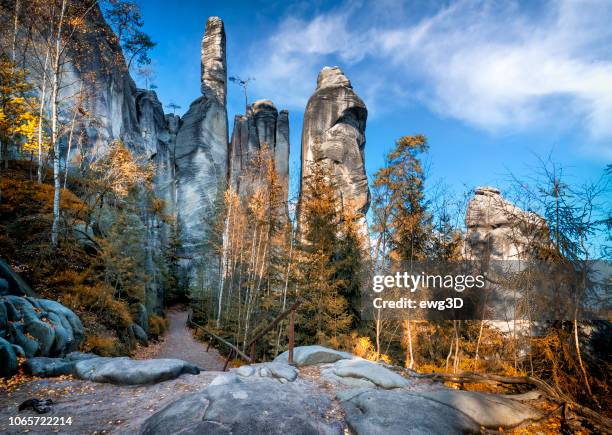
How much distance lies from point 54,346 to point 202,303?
64.2 feet

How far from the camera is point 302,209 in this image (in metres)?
15.8

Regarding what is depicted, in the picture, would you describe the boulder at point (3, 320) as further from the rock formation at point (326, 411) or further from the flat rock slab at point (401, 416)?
the flat rock slab at point (401, 416)

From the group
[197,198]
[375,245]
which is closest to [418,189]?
[375,245]

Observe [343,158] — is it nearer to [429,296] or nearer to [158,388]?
[429,296]

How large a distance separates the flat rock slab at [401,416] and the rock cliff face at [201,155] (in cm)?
2873

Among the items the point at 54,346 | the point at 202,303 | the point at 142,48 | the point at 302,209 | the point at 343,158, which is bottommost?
the point at 202,303

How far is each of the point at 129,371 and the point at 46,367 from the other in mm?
1471

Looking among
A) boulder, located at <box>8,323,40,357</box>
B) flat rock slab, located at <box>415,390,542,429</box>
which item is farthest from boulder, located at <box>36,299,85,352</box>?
flat rock slab, located at <box>415,390,542,429</box>

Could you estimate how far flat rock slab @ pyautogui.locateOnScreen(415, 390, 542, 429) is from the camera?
404 cm

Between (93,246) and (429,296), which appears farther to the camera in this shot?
(429,296)

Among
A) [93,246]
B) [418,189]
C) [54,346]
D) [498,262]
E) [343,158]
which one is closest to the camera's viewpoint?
[54,346]

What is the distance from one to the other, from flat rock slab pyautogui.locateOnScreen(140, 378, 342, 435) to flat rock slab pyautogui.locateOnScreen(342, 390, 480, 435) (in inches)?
12.8

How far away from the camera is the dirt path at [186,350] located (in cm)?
1412

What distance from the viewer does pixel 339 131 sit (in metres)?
31.0
